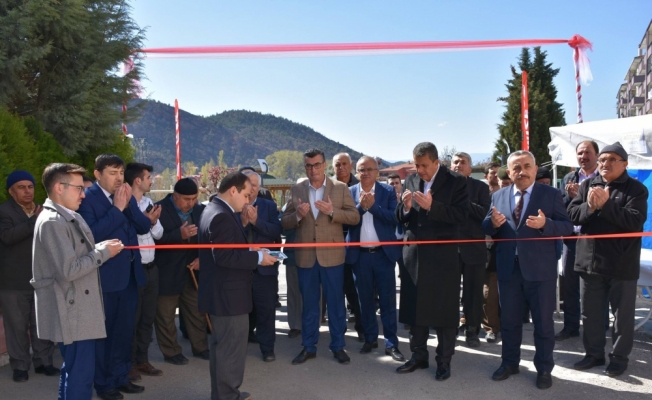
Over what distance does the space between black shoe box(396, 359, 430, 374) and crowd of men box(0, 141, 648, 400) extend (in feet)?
0.05

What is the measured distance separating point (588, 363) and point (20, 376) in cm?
549

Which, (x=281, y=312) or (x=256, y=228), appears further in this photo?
(x=281, y=312)

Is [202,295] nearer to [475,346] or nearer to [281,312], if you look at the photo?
[475,346]

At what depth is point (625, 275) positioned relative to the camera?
5.11 metres

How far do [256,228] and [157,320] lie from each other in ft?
4.68

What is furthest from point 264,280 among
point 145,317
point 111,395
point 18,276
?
point 18,276

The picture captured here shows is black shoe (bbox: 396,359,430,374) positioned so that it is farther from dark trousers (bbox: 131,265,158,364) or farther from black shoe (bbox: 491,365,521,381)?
dark trousers (bbox: 131,265,158,364)

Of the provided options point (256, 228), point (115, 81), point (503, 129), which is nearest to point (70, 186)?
point (256, 228)

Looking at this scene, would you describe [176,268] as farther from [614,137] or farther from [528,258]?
[614,137]

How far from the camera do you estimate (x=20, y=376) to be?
17.1ft

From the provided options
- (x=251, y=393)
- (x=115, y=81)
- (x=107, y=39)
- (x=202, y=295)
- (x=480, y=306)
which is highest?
(x=107, y=39)

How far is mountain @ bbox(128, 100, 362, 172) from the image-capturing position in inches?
3570

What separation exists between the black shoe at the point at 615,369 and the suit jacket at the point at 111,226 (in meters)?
4.52

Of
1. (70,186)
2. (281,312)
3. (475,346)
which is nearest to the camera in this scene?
(70,186)
